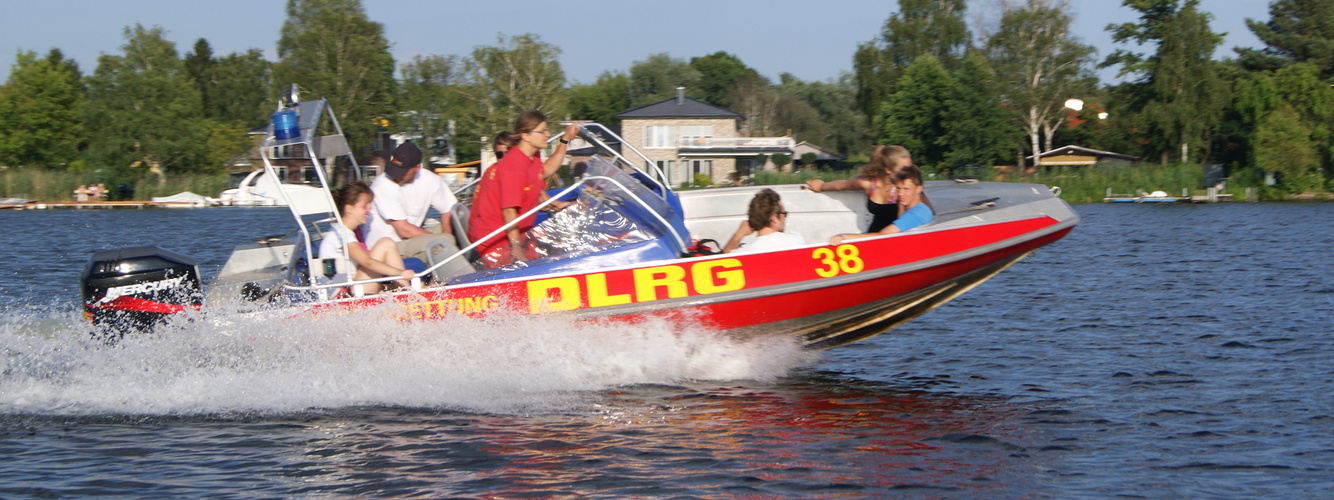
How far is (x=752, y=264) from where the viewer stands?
19.5 ft

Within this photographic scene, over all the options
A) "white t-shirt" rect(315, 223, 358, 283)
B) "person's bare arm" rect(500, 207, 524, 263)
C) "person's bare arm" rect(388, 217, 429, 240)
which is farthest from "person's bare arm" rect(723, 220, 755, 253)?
"white t-shirt" rect(315, 223, 358, 283)

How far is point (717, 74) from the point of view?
8912 centimetres

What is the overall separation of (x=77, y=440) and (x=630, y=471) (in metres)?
2.93

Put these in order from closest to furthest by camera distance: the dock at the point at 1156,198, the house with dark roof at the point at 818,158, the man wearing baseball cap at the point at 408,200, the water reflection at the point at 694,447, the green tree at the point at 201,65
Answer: the water reflection at the point at 694,447
the man wearing baseball cap at the point at 408,200
the dock at the point at 1156,198
the house with dark roof at the point at 818,158
the green tree at the point at 201,65

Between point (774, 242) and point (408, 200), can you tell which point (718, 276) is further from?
point (408, 200)

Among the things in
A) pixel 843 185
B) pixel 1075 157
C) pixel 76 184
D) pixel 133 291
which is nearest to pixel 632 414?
pixel 843 185

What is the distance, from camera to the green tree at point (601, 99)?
244 ft

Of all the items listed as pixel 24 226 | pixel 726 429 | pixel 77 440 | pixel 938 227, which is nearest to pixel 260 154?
pixel 77 440

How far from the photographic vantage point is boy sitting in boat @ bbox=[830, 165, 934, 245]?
6.28 metres

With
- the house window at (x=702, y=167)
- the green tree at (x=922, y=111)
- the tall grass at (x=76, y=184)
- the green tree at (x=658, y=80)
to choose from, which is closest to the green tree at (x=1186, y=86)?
the green tree at (x=922, y=111)

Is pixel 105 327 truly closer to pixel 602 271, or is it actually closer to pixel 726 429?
pixel 602 271

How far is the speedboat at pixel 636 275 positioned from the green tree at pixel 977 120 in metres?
41.6

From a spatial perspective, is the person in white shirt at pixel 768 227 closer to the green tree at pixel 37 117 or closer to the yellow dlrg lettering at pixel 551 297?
the yellow dlrg lettering at pixel 551 297

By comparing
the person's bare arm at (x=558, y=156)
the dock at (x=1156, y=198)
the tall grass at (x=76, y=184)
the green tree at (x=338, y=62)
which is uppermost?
the green tree at (x=338, y=62)
